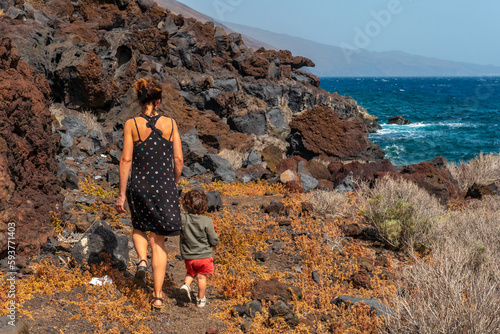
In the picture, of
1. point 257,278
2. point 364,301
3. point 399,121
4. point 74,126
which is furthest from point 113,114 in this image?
point 399,121

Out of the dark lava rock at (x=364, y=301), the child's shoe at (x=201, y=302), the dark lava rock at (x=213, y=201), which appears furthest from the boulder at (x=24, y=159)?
the dark lava rock at (x=364, y=301)

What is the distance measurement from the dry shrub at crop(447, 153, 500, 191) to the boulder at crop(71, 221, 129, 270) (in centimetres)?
1052

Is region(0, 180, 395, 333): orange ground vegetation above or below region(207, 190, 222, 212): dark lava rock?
above

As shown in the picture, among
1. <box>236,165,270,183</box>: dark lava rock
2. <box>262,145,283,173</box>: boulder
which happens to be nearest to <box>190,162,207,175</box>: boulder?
<box>236,165,270,183</box>: dark lava rock

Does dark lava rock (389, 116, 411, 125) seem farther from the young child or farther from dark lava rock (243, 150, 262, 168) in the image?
the young child

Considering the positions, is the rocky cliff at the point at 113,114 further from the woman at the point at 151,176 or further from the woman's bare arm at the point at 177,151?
the woman's bare arm at the point at 177,151

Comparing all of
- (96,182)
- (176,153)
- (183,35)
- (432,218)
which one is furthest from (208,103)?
(176,153)

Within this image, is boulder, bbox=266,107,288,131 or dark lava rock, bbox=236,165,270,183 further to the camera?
boulder, bbox=266,107,288,131

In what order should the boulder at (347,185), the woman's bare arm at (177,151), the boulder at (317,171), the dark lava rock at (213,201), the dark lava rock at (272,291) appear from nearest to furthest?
the woman's bare arm at (177,151) → the dark lava rock at (272,291) → the dark lava rock at (213,201) → the boulder at (347,185) → the boulder at (317,171)

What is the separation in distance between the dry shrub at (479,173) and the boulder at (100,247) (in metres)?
10.5

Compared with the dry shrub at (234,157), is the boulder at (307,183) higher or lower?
higher

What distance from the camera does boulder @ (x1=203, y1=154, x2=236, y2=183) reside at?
10586 mm

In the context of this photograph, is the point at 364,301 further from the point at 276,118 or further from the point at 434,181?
the point at 276,118

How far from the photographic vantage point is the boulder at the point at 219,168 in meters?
10.6
